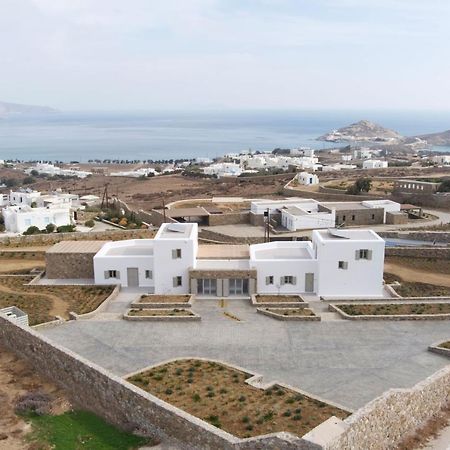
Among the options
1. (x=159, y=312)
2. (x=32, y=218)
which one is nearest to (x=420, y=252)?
(x=159, y=312)

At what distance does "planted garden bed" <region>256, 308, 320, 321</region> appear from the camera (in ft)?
76.5

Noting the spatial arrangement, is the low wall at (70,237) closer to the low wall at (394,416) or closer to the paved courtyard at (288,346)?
the paved courtyard at (288,346)

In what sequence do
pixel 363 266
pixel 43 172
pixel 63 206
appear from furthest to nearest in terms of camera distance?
1. pixel 43 172
2. pixel 63 206
3. pixel 363 266

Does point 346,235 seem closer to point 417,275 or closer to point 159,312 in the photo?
point 417,275

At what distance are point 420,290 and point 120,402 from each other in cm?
2015

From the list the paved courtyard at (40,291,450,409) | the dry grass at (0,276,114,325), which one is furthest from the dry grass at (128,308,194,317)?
the dry grass at (0,276,114,325)

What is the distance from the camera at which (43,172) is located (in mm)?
124750

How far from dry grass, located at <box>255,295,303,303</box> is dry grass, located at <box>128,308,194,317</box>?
12.6 ft

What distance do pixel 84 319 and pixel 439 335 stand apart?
580 inches

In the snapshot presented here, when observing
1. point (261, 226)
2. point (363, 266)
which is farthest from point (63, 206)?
point (363, 266)

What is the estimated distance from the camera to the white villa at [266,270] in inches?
1064

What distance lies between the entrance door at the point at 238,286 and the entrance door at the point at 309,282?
3092mm

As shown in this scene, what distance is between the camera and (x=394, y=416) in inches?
512

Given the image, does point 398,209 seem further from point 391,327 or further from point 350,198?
point 391,327
